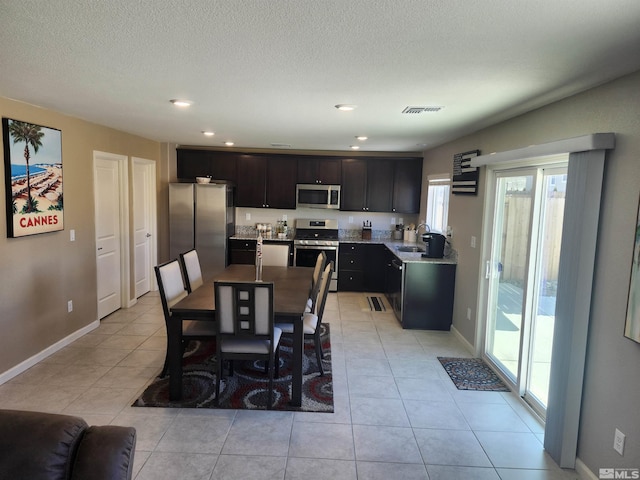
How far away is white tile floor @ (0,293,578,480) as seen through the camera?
8.09 ft

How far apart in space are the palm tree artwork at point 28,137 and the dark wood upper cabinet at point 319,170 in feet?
12.8

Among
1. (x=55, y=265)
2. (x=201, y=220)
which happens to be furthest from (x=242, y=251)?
(x=55, y=265)

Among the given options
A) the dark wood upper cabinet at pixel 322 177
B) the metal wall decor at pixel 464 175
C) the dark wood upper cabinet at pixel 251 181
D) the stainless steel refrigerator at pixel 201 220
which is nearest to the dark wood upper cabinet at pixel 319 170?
the dark wood upper cabinet at pixel 322 177

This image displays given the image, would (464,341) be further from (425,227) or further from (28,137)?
(28,137)

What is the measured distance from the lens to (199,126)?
457 centimetres

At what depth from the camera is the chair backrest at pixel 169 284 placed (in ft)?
11.3

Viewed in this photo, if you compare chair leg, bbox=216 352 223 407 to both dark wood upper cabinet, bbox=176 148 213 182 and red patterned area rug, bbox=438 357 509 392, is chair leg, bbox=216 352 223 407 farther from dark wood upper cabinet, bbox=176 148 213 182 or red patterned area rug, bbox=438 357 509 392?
dark wood upper cabinet, bbox=176 148 213 182

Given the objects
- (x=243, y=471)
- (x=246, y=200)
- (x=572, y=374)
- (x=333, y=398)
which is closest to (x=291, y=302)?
(x=333, y=398)

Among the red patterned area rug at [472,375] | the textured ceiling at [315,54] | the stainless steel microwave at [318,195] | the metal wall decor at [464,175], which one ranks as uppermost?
the textured ceiling at [315,54]

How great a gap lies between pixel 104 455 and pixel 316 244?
17.5 feet

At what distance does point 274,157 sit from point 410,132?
2.89m

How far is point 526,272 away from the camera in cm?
330

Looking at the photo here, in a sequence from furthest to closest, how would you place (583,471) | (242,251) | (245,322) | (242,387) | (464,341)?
1. (242,251)
2. (464,341)
3. (242,387)
4. (245,322)
5. (583,471)

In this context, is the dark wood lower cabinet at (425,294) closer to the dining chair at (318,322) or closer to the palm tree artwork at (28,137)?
the dining chair at (318,322)
